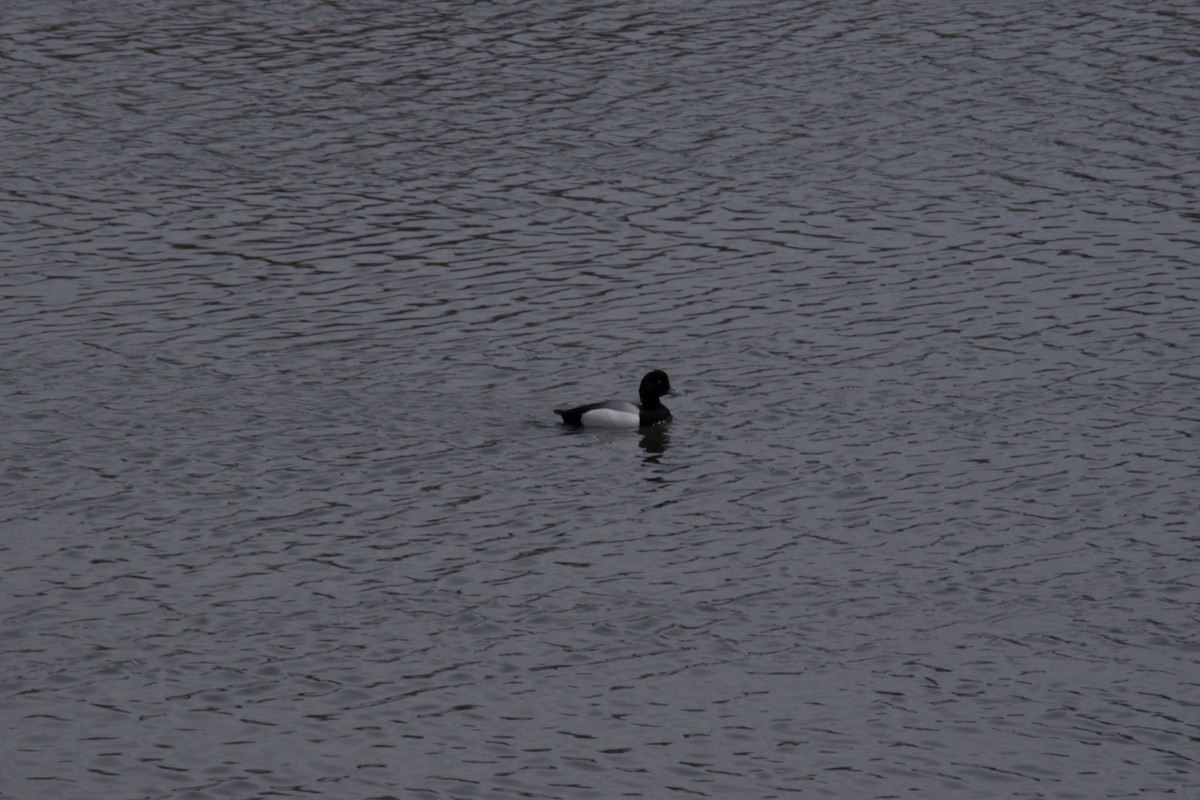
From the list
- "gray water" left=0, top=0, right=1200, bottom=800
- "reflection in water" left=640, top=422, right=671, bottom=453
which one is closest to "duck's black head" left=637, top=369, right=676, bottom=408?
"reflection in water" left=640, top=422, right=671, bottom=453

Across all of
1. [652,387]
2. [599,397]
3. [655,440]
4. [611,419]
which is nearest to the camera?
[611,419]

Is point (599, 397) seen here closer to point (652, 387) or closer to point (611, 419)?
point (652, 387)

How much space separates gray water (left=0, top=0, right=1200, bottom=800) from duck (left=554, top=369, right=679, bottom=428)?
12.7 inches

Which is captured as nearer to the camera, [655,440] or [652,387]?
[655,440]

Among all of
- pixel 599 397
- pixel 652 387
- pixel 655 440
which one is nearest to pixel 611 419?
pixel 655 440

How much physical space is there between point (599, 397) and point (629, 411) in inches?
45.6

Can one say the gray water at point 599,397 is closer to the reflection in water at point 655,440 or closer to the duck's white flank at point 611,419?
the reflection in water at point 655,440

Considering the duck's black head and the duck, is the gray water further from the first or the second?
the duck's black head

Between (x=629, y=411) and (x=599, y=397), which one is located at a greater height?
(x=629, y=411)

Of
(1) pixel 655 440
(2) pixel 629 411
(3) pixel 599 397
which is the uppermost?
(2) pixel 629 411

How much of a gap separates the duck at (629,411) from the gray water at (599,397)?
1.05 feet

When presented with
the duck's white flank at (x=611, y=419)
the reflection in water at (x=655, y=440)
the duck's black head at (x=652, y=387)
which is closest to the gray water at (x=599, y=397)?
the reflection in water at (x=655, y=440)

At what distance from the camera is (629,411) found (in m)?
25.8

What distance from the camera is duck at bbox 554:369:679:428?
83.9 feet
